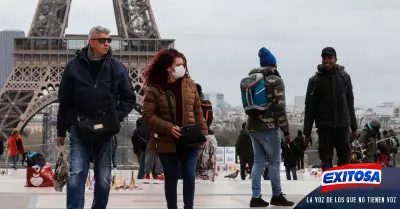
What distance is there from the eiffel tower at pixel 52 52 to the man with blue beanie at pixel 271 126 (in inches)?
1569

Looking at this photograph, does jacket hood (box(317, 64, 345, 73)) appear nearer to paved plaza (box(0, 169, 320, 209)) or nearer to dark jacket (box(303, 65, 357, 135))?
dark jacket (box(303, 65, 357, 135))

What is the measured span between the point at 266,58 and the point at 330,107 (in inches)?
35.2

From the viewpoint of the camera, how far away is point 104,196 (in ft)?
23.6

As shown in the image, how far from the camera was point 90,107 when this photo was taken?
6.99 m

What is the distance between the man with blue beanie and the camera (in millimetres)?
8633

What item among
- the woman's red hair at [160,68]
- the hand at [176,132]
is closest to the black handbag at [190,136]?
the hand at [176,132]

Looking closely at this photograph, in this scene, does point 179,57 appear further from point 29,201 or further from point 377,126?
point 377,126

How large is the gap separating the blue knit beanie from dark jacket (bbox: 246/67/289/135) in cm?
16

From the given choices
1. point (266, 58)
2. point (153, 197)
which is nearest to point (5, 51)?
point (153, 197)

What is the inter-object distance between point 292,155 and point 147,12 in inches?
1427

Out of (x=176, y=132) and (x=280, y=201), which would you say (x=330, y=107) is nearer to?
(x=280, y=201)

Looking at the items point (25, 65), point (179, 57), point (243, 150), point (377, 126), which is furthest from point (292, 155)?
point (25, 65)

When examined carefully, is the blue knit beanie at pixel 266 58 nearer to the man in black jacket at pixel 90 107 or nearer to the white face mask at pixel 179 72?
Result: the white face mask at pixel 179 72

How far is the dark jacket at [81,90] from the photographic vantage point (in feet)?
23.0
